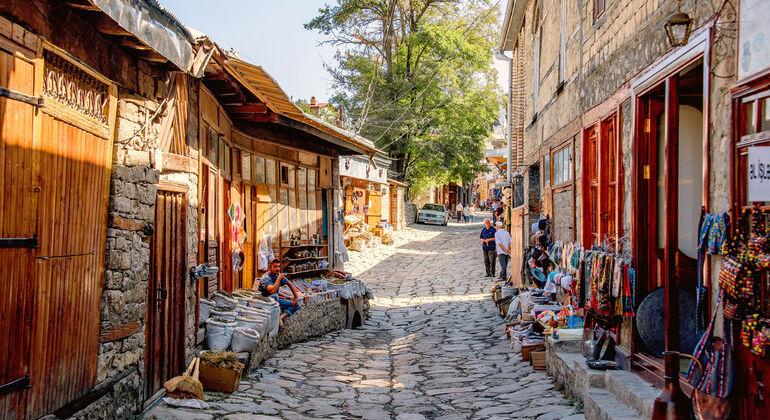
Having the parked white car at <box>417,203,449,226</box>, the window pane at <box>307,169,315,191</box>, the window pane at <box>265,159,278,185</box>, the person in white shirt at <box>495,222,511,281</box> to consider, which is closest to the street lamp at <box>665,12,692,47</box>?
the window pane at <box>265,159,278,185</box>

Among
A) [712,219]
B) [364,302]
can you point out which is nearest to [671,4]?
[712,219]

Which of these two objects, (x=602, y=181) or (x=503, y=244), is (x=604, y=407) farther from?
(x=503, y=244)

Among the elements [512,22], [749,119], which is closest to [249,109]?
[749,119]

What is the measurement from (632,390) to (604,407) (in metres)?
0.27

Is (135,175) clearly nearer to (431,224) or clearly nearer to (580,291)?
(580,291)

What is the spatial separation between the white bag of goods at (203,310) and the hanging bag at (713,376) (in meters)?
5.38

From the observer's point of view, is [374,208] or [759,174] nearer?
[759,174]

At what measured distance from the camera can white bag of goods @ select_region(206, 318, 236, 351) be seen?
24.4 ft

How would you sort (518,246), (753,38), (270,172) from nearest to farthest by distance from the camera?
(753,38) < (270,172) < (518,246)

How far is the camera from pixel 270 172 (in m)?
11.2

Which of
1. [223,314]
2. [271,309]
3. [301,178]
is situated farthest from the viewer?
[301,178]

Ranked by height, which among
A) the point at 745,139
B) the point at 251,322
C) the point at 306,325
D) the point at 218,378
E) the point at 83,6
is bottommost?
the point at 306,325

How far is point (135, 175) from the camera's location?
547 cm

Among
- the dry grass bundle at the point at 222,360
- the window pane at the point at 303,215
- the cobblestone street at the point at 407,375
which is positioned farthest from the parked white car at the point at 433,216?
the dry grass bundle at the point at 222,360
